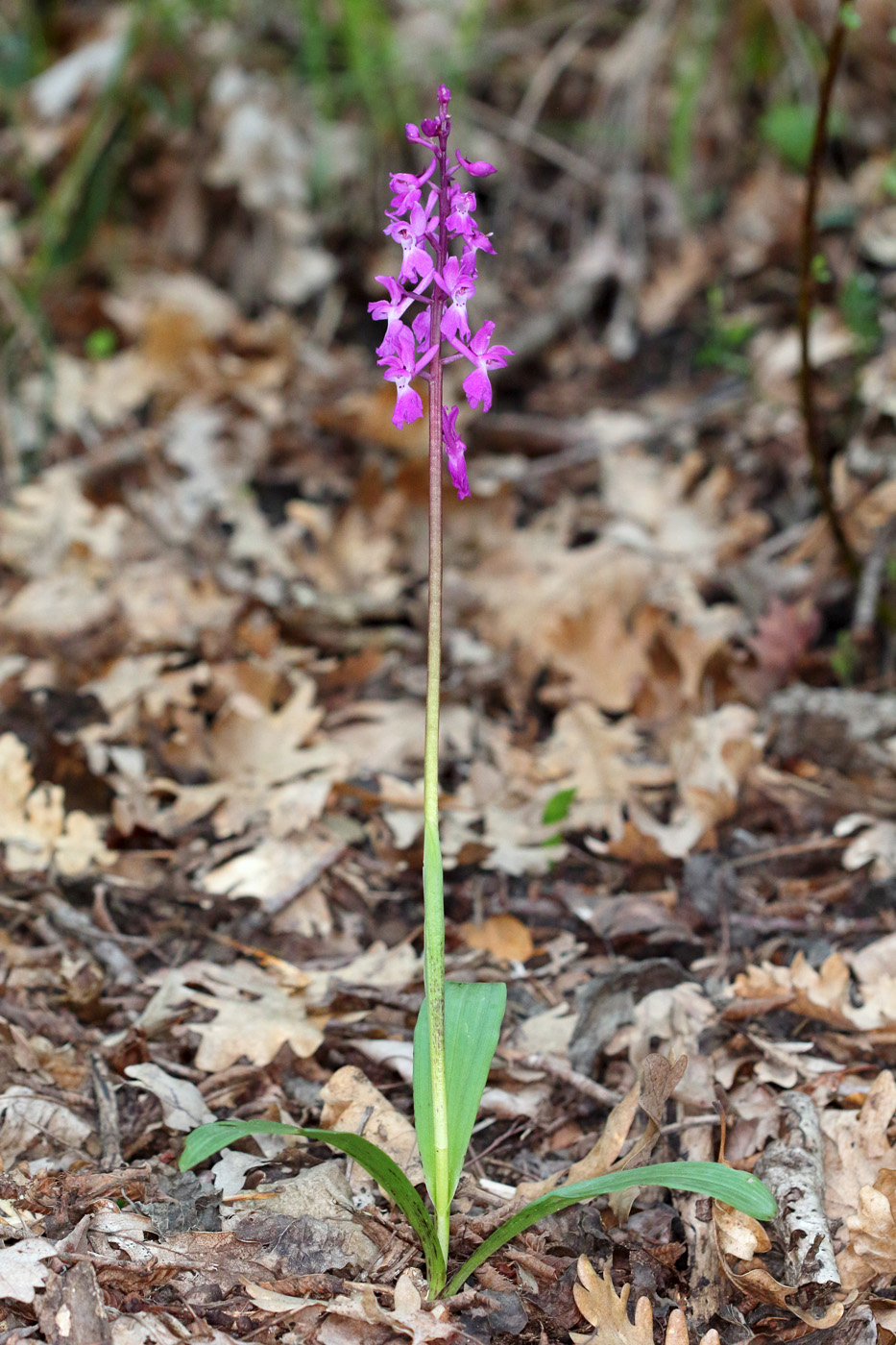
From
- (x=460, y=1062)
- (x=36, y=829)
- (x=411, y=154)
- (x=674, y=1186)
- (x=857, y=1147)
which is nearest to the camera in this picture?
(x=674, y=1186)

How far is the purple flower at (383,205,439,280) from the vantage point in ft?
5.34

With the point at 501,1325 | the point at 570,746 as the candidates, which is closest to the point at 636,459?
the point at 570,746

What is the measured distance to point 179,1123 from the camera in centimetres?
201

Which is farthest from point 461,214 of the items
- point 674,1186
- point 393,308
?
point 674,1186

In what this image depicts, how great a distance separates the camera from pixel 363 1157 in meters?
1.67

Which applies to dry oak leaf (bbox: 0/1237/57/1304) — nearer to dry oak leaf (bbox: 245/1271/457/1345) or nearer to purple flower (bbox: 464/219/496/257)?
dry oak leaf (bbox: 245/1271/457/1345)

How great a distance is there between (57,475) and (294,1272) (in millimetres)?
3201

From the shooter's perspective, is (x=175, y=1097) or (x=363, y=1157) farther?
(x=175, y=1097)

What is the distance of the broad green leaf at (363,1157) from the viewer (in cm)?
160

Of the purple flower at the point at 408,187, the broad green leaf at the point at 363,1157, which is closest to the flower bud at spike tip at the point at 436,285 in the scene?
the purple flower at the point at 408,187

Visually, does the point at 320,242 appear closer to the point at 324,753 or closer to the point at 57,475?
the point at 57,475

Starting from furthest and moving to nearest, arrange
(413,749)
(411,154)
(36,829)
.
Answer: (411,154) → (413,749) → (36,829)

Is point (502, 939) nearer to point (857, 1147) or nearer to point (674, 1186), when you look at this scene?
point (857, 1147)

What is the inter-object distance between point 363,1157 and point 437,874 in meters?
0.42
